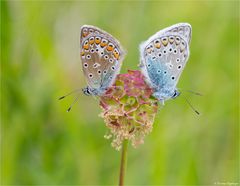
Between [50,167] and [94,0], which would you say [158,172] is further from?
[94,0]

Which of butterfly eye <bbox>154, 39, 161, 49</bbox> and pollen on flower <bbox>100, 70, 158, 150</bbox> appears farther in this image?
butterfly eye <bbox>154, 39, 161, 49</bbox>

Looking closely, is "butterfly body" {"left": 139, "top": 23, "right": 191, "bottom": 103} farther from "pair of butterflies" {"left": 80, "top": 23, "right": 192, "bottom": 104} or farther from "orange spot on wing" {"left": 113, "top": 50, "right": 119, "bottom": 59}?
"orange spot on wing" {"left": 113, "top": 50, "right": 119, "bottom": 59}

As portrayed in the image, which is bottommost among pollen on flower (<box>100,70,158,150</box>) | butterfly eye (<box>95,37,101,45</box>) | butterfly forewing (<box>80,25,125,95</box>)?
pollen on flower (<box>100,70,158,150</box>)

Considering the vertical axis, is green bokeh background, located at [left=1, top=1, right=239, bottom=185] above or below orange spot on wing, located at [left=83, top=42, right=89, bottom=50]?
below

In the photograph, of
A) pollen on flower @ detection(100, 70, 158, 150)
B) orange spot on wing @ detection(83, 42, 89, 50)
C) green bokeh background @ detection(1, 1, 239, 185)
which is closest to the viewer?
pollen on flower @ detection(100, 70, 158, 150)

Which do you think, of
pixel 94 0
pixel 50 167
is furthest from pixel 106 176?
pixel 94 0

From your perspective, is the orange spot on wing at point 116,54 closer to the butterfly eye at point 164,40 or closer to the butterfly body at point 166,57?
the butterfly body at point 166,57

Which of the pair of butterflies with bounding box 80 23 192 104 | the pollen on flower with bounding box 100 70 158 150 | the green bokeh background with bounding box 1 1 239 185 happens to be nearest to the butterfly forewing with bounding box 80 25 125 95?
the pair of butterflies with bounding box 80 23 192 104

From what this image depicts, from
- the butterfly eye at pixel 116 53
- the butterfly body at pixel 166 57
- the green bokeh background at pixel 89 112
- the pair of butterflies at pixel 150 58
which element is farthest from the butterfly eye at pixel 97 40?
the green bokeh background at pixel 89 112
